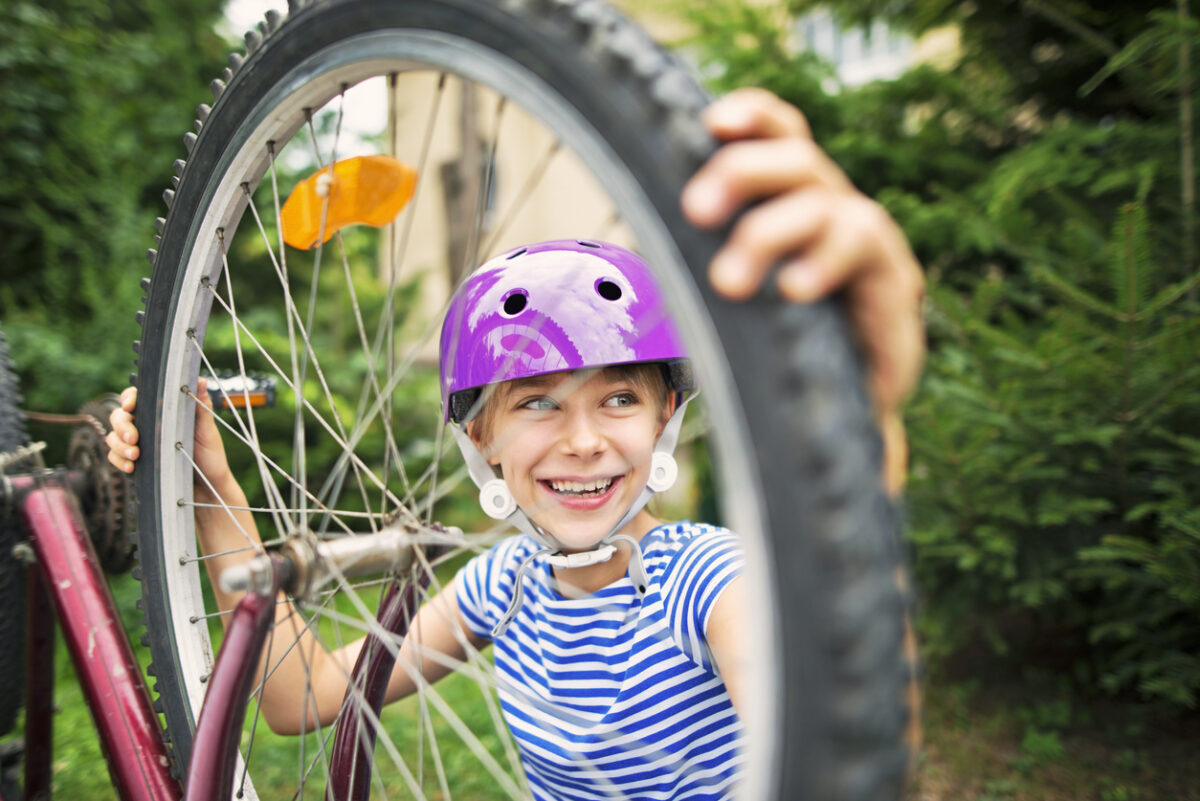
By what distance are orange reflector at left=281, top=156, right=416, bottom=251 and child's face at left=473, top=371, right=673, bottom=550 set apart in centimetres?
37

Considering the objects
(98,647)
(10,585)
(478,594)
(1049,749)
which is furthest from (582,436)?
(1049,749)

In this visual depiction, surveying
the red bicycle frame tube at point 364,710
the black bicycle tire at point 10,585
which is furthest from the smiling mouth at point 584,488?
the black bicycle tire at point 10,585

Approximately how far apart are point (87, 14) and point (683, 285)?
566 centimetres

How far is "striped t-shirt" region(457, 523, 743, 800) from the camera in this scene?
1.28 m

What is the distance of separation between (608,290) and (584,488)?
0.33 m

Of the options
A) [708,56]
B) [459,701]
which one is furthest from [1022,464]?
[708,56]

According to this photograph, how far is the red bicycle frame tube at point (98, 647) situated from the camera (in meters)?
1.37

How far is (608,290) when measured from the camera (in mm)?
1369

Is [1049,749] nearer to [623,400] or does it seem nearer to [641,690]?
[641,690]

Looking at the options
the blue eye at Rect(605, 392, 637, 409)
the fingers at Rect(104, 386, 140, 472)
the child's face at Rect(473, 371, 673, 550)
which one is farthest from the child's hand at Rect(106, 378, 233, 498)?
the blue eye at Rect(605, 392, 637, 409)

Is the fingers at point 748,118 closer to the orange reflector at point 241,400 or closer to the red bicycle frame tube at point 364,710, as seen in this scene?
the red bicycle frame tube at point 364,710

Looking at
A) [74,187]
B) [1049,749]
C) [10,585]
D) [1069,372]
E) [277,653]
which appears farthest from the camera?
[74,187]

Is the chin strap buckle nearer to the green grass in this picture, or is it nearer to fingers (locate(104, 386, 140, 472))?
fingers (locate(104, 386, 140, 472))

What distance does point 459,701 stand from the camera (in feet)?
11.8
